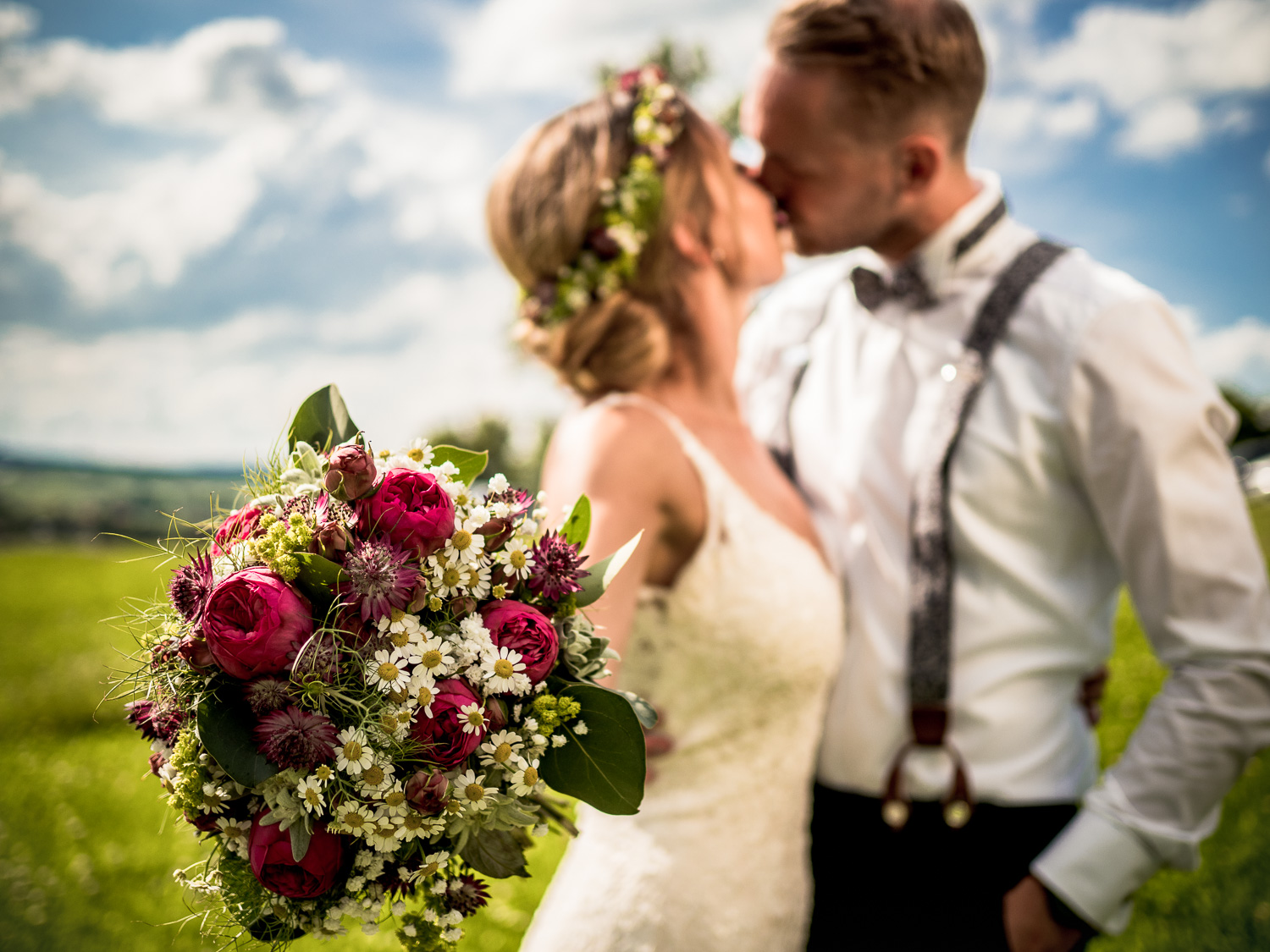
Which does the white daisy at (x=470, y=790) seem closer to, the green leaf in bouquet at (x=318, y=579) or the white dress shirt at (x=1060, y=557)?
the green leaf in bouquet at (x=318, y=579)

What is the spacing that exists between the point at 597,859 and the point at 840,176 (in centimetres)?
217

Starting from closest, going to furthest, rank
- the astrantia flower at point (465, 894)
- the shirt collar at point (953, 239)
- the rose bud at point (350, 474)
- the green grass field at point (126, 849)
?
1. the rose bud at point (350, 474)
2. the astrantia flower at point (465, 894)
3. the shirt collar at point (953, 239)
4. the green grass field at point (126, 849)

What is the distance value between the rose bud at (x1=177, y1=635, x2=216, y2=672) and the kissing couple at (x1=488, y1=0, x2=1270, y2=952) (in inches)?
42.2

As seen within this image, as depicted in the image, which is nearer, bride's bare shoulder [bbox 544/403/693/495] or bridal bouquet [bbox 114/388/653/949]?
→ bridal bouquet [bbox 114/388/653/949]

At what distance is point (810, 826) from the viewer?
256 cm

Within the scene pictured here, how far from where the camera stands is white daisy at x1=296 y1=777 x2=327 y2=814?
3.26 ft

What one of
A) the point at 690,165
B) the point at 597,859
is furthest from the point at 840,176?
the point at 597,859

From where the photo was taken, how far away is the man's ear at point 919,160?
2596mm

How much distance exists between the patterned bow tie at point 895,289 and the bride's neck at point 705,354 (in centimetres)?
42

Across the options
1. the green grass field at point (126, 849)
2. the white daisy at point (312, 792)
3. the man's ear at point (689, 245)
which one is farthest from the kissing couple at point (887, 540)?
the green grass field at point (126, 849)

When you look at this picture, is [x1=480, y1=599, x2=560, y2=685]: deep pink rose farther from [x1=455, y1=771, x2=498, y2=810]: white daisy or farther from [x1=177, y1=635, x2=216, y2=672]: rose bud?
[x1=177, y1=635, x2=216, y2=672]: rose bud

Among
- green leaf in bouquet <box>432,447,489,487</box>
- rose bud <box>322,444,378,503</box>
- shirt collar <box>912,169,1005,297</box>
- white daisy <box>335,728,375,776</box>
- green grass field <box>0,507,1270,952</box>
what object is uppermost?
shirt collar <box>912,169,1005,297</box>

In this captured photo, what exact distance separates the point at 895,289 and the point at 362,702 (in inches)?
86.5

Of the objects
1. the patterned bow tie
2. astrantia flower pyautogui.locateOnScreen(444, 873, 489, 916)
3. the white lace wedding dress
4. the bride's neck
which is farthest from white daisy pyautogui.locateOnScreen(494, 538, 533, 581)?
the patterned bow tie
